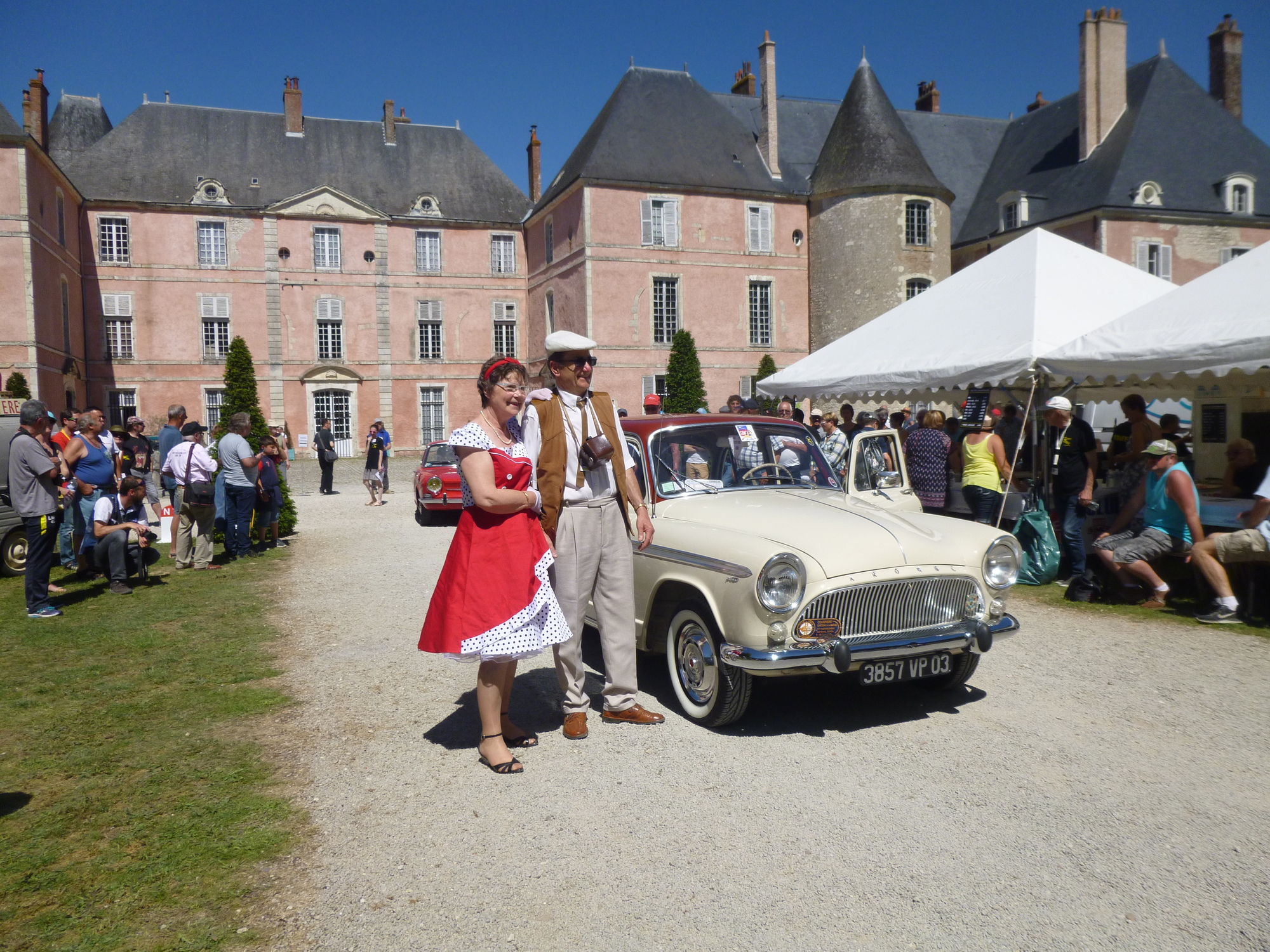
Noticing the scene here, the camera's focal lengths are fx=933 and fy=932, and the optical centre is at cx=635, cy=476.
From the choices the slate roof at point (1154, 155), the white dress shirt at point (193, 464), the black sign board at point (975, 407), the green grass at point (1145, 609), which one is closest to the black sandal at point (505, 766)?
the green grass at point (1145, 609)

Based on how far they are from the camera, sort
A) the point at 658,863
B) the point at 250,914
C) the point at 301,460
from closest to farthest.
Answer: the point at 250,914, the point at 658,863, the point at 301,460

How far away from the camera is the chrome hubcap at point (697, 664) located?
16.7 ft

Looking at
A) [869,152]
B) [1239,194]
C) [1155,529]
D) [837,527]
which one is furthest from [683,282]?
[837,527]

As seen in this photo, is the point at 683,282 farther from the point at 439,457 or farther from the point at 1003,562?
the point at 1003,562

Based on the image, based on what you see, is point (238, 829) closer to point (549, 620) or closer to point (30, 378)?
point (549, 620)

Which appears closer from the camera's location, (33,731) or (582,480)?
(582,480)

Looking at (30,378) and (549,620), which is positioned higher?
(30,378)

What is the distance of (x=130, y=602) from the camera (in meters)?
8.90

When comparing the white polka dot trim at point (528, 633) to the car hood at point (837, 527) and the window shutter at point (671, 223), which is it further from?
the window shutter at point (671, 223)

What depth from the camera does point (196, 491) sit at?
1048 cm

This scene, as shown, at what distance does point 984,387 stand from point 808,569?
6.96 metres

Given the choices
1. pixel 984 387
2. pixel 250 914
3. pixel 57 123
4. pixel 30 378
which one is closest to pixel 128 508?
pixel 250 914

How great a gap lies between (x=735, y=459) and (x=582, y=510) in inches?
68.1

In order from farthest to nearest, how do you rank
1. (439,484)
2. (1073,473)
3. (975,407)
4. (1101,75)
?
1. (1101,75)
2. (439,484)
3. (975,407)
4. (1073,473)
